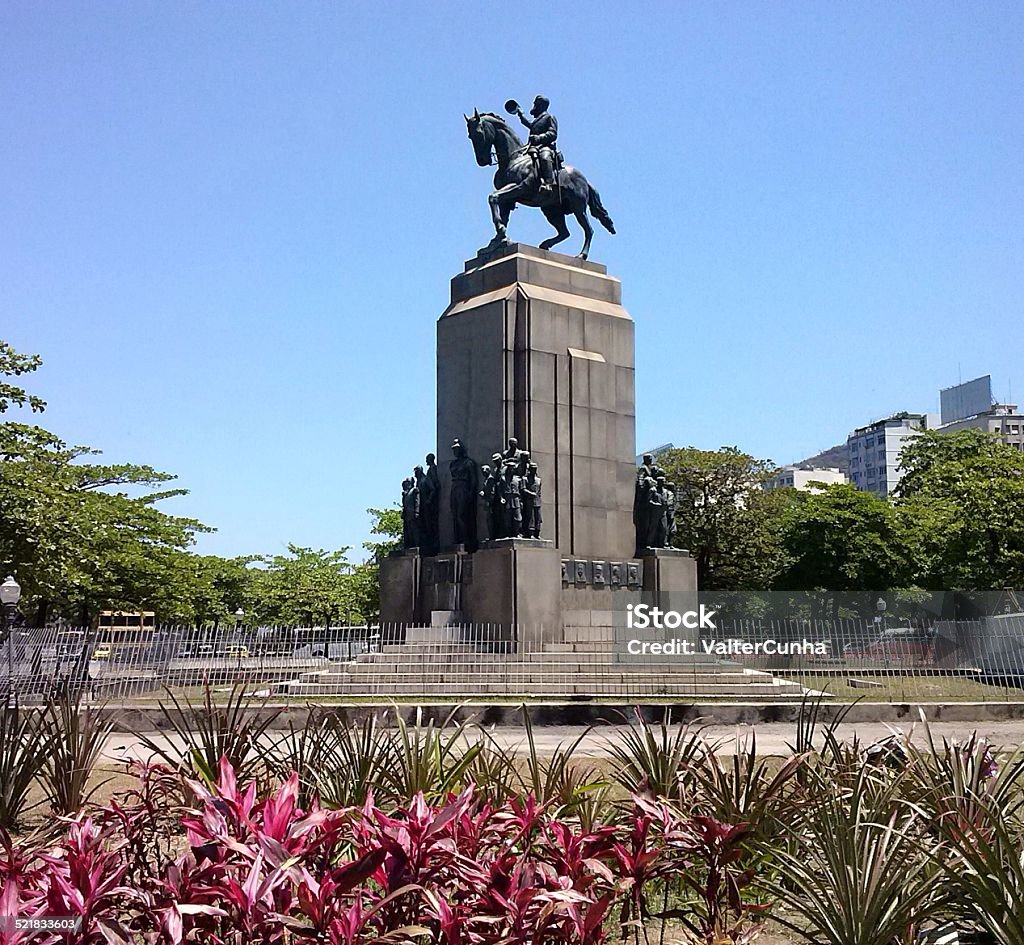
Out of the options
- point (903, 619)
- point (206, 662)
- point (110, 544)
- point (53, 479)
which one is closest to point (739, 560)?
point (903, 619)

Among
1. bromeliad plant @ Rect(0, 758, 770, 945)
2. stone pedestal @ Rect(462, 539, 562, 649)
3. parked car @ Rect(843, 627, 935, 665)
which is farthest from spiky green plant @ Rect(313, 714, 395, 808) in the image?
parked car @ Rect(843, 627, 935, 665)

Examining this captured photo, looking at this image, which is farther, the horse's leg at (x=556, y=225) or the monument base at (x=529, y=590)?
the horse's leg at (x=556, y=225)

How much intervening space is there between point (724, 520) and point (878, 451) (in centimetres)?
11942

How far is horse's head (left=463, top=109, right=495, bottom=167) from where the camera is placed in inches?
1111

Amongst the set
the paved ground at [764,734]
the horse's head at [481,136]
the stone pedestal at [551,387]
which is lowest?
the paved ground at [764,734]

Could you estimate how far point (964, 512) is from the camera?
39.3 m

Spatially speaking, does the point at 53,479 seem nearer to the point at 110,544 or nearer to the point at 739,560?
the point at 110,544

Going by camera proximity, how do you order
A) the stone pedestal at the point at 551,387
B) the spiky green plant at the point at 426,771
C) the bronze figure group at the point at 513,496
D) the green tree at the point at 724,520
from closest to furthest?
the spiky green plant at the point at 426,771 < the bronze figure group at the point at 513,496 < the stone pedestal at the point at 551,387 < the green tree at the point at 724,520

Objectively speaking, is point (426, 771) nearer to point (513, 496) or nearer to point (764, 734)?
point (764, 734)

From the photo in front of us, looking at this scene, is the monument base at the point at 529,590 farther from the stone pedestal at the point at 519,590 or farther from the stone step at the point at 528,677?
the stone step at the point at 528,677

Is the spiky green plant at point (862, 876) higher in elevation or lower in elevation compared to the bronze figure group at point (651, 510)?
lower

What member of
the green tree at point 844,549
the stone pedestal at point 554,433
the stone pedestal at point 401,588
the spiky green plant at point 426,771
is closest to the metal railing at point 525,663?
the stone pedestal at point 401,588

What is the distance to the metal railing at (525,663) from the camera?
19438 millimetres

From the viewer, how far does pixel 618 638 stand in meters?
24.1
